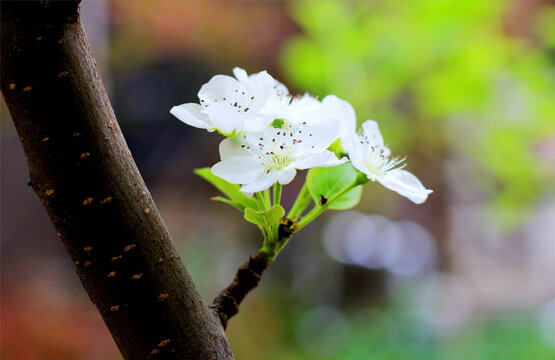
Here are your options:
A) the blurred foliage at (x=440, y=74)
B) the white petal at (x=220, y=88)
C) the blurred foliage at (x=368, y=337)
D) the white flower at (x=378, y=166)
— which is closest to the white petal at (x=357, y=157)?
the white flower at (x=378, y=166)

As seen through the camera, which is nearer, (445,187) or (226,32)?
(445,187)

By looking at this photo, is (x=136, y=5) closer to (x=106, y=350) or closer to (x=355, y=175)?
(x=106, y=350)

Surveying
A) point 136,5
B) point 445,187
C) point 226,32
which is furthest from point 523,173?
point 136,5

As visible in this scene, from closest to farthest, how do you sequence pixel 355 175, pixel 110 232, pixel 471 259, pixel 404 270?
1. pixel 110 232
2. pixel 355 175
3. pixel 404 270
4. pixel 471 259

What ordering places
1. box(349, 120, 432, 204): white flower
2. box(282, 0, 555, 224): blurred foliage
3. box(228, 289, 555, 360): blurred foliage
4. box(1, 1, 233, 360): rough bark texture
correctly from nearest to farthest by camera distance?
box(1, 1, 233, 360): rough bark texture
box(349, 120, 432, 204): white flower
box(282, 0, 555, 224): blurred foliage
box(228, 289, 555, 360): blurred foliage

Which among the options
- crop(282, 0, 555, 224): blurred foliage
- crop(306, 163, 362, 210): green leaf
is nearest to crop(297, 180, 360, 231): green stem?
crop(306, 163, 362, 210): green leaf

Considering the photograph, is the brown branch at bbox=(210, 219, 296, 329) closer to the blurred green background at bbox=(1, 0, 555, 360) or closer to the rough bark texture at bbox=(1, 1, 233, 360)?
the rough bark texture at bbox=(1, 1, 233, 360)
